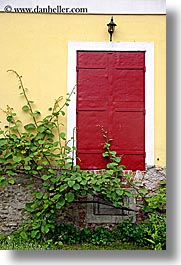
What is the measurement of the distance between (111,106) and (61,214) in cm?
142

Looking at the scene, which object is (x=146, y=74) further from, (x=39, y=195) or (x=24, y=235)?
(x=24, y=235)

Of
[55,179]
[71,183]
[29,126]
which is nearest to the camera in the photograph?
[71,183]

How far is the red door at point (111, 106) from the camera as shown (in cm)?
554

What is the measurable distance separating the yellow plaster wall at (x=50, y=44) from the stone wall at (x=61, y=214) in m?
0.86

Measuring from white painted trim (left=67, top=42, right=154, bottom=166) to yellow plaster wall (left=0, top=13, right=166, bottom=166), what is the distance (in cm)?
5

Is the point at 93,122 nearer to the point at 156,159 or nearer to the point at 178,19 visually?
the point at 156,159

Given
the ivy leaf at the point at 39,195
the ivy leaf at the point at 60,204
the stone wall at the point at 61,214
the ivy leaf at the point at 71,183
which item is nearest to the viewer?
the ivy leaf at the point at 71,183

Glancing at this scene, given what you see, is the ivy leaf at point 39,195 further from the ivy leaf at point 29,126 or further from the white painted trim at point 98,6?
the white painted trim at point 98,6

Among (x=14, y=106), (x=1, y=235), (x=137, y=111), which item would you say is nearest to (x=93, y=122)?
(x=137, y=111)

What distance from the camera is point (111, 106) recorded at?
5.57 m

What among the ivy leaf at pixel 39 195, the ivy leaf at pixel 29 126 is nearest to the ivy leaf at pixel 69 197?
the ivy leaf at pixel 39 195

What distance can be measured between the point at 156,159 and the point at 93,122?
2.87 ft

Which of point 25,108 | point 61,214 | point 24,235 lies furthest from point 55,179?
point 25,108

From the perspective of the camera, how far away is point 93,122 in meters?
5.57
